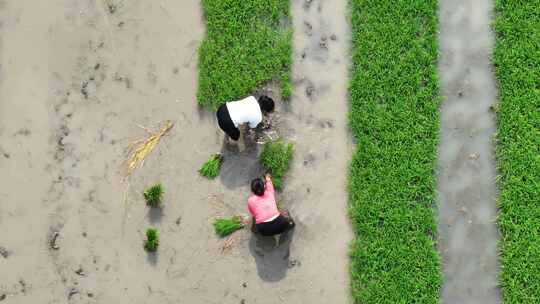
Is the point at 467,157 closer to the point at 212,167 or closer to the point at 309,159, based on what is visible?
the point at 309,159

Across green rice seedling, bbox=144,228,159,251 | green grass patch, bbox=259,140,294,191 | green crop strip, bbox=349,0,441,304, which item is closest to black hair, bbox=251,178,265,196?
green grass patch, bbox=259,140,294,191

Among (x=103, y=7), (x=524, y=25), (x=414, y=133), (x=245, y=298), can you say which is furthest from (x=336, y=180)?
(x=103, y=7)

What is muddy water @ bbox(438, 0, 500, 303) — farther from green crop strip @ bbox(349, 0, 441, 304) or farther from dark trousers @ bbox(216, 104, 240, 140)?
dark trousers @ bbox(216, 104, 240, 140)

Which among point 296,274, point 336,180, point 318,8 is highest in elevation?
point 318,8

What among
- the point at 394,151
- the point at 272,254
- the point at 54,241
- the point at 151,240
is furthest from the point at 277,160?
the point at 54,241

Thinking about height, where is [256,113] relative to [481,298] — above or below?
above

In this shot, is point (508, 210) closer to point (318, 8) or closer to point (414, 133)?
point (414, 133)

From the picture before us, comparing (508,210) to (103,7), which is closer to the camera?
(508,210)
